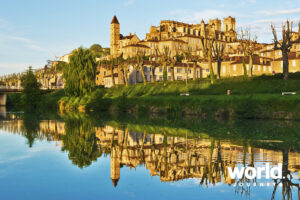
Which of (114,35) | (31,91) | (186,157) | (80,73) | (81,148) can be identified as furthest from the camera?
(114,35)

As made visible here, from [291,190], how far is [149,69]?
99.3 m

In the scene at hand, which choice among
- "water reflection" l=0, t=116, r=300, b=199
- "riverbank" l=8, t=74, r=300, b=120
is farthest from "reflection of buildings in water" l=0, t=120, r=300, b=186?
"riverbank" l=8, t=74, r=300, b=120

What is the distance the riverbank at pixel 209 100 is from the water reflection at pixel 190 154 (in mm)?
17150

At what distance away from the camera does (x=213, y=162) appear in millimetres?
16656

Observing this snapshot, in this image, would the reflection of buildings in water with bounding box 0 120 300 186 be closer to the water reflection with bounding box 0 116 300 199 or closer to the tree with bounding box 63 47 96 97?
the water reflection with bounding box 0 116 300 199

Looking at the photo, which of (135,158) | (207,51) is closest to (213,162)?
(135,158)

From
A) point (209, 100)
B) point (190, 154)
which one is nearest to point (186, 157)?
point (190, 154)

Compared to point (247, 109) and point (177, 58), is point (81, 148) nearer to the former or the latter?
point (247, 109)

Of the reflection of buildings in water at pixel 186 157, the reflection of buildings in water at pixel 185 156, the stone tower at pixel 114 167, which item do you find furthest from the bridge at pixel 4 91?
the stone tower at pixel 114 167

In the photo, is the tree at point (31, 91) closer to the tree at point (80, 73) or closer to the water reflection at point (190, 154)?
the tree at point (80, 73)

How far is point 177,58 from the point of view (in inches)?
4988

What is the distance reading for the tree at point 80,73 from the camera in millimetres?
68250

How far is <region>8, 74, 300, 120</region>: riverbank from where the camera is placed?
43875 millimetres

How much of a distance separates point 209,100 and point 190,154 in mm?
33393
